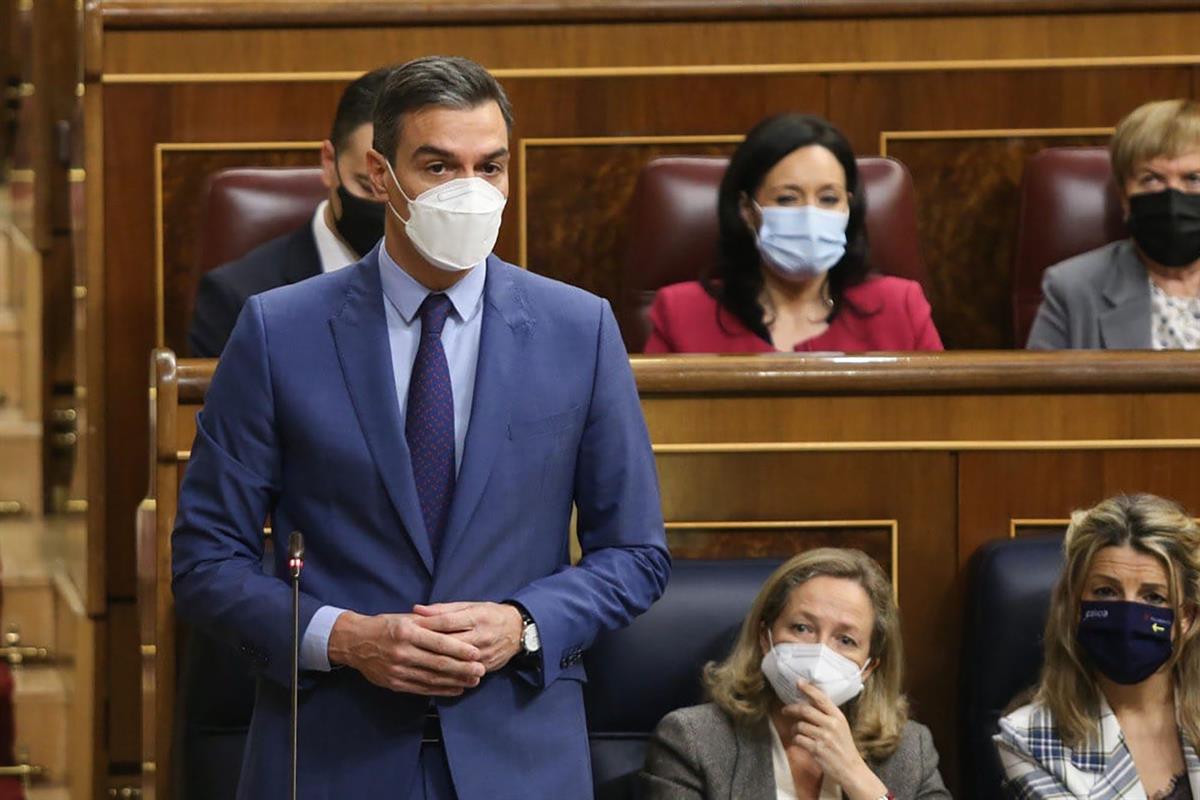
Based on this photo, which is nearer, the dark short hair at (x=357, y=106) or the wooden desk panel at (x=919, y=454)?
the wooden desk panel at (x=919, y=454)

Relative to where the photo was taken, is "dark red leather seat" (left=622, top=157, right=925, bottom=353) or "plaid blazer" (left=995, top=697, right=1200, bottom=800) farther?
"dark red leather seat" (left=622, top=157, right=925, bottom=353)

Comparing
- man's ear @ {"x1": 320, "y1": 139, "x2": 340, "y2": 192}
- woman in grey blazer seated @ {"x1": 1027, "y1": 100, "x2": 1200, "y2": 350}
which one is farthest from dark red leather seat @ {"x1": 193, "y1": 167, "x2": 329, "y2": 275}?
woman in grey blazer seated @ {"x1": 1027, "y1": 100, "x2": 1200, "y2": 350}

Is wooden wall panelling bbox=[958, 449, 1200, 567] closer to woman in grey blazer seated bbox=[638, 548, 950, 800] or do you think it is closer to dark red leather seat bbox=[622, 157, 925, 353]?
woman in grey blazer seated bbox=[638, 548, 950, 800]

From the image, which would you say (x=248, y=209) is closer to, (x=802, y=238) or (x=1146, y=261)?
(x=802, y=238)

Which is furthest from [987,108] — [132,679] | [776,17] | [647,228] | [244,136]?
[132,679]

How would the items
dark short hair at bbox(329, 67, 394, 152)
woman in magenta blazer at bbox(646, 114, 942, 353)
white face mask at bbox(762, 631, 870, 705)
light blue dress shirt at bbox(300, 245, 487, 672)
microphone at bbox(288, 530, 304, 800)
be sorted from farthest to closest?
woman in magenta blazer at bbox(646, 114, 942, 353)
dark short hair at bbox(329, 67, 394, 152)
white face mask at bbox(762, 631, 870, 705)
light blue dress shirt at bbox(300, 245, 487, 672)
microphone at bbox(288, 530, 304, 800)

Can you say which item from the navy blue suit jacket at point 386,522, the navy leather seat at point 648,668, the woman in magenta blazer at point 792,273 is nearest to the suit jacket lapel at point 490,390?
the navy blue suit jacket at point 386,522

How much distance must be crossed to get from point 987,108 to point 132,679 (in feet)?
2.38

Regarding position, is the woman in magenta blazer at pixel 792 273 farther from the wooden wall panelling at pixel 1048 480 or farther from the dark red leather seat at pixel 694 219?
the wooden wall panelling at pixel 1048 480

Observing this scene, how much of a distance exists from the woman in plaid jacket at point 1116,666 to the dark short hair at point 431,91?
14.6 inches

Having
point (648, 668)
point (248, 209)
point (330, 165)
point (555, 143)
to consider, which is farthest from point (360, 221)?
point (648, 668)

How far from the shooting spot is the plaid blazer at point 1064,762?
0.94 meters

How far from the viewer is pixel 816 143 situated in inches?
49.6

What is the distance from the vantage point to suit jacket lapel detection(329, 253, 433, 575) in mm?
767
